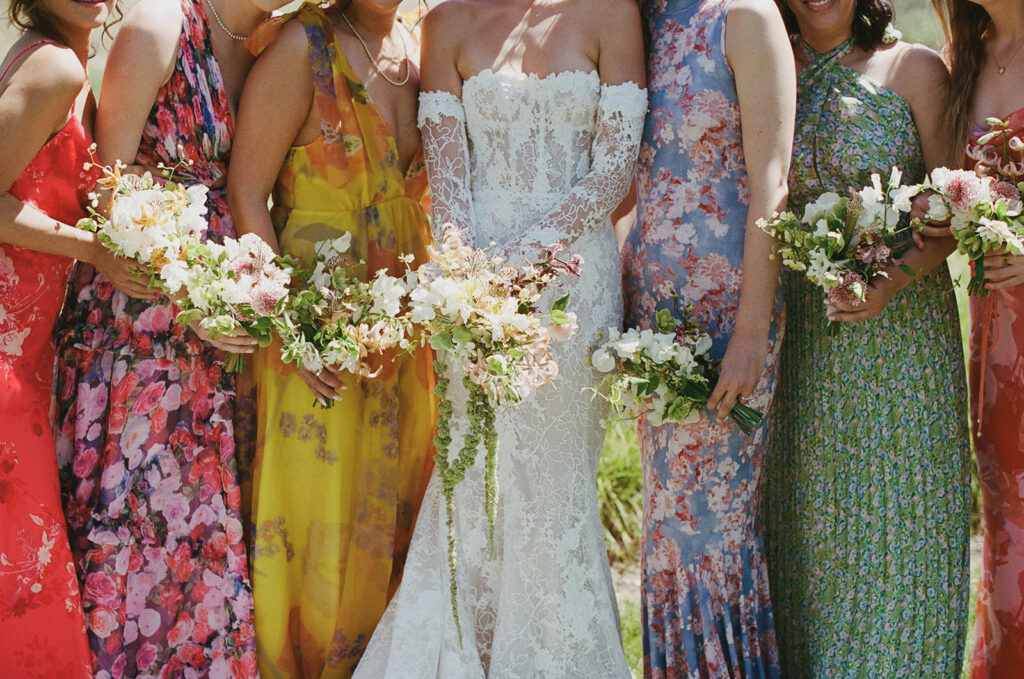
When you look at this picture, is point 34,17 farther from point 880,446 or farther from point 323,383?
point 880,446

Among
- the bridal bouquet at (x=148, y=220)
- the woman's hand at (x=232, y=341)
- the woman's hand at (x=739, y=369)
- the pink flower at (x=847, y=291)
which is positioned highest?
the bridal bouquet at (x=148, y=220)

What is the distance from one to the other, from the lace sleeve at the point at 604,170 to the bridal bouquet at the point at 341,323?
1.76 ft

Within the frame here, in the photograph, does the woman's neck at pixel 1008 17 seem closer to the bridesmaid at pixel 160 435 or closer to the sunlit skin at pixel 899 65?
the sunlit skin at pixel 899 65

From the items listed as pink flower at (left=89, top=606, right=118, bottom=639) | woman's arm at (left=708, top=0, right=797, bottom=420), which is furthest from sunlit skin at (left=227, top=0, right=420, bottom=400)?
woman's arm at (left=708, top=0, right=797, bottom=420)

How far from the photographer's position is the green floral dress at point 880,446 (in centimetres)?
402

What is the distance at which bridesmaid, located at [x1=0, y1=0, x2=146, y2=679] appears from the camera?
3.63m

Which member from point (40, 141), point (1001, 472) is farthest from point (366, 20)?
point (1001, 472)

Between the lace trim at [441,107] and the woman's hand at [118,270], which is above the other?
the lace trim at [441,107]

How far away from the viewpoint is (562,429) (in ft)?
13.2

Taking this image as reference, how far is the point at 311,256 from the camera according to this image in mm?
4117

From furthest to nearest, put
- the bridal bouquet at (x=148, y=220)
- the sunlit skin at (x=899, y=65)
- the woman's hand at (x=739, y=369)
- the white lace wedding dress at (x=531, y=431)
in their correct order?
the sunlit skin at (x=899, y=65) < the white lace wedding dress at (x=531, y=431) < the woman's hand at (x=739, y=369) < the bridal bouquet at (x=148, y=220)

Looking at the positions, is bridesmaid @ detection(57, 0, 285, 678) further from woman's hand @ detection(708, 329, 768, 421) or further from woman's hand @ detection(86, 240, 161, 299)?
woman's hand @ detection(708, 329, 768, 421)

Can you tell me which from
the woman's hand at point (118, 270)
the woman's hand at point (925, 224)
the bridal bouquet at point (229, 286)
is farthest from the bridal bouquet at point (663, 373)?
the woman's hand at point (118, 270)

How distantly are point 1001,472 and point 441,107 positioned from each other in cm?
250
